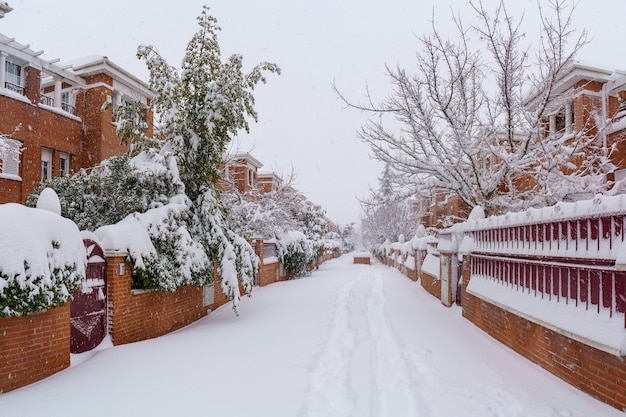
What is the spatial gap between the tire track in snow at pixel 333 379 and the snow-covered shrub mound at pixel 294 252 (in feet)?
39.5

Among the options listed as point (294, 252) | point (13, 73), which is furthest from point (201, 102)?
point (294, 252)

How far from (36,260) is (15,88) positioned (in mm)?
13228

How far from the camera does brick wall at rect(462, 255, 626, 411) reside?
358cm

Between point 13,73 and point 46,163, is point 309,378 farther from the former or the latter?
point 13,73

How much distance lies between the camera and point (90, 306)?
6062mm

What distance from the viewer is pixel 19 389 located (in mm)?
4566

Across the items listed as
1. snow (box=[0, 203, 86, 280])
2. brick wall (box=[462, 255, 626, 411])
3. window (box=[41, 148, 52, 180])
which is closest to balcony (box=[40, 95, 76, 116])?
window (box=[41, 148, 52, 180])

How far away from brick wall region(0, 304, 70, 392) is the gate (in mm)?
543

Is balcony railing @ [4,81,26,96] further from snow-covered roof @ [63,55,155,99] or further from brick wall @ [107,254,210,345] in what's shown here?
brick wall @ [107,254,210,345]

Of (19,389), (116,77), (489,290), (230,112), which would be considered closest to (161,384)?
(19,389)

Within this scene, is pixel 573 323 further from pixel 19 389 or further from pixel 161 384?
pixel 19 389

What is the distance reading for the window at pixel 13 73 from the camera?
14359 mm

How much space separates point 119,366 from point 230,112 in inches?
231

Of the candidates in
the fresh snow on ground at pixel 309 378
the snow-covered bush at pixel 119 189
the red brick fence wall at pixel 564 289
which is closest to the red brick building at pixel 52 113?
the snow-covered bush at pixel 119 189
